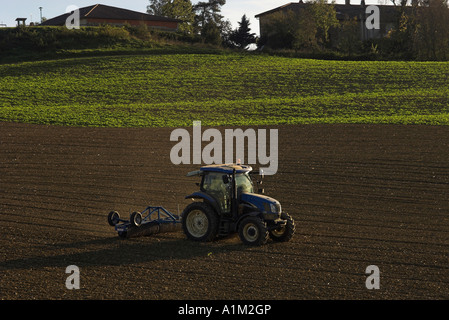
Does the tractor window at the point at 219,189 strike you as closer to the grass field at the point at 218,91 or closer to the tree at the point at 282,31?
the grass field at the point at 218,91

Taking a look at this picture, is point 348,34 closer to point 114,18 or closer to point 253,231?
point 114,18

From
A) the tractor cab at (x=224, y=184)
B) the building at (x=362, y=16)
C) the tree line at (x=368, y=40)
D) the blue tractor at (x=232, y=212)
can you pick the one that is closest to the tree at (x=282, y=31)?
the tree line at (x=368, y=40)

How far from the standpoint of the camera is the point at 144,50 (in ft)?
188

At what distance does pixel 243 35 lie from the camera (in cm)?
8256

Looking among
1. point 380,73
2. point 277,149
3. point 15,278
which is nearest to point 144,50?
point 380,73

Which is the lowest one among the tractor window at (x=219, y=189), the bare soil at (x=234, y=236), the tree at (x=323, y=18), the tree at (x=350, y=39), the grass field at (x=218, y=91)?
the bare soil at (x=234, y=236)

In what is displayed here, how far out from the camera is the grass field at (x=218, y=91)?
3597 cm

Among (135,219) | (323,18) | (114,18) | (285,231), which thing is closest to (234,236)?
(285,231)

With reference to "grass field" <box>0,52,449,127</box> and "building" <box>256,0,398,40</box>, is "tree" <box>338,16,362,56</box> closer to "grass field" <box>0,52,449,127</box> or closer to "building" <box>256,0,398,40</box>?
"building" <box>256,0,398,40</box>

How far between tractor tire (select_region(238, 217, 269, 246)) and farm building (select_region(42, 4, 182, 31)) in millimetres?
60534

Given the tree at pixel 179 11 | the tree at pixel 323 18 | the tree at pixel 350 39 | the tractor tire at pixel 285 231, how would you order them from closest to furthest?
the tractor tire at pixel 285 231 → the tree at pixel 350 39 → the tree at pixel 323 18 → the tree at pixel 179 11
